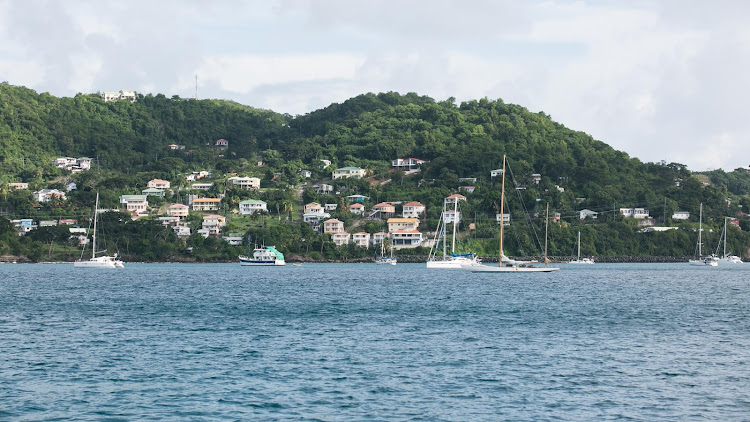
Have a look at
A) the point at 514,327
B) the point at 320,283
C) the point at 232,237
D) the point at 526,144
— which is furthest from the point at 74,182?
the point at 514,327

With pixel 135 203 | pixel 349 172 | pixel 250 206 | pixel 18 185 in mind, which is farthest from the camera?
pixel 349 172

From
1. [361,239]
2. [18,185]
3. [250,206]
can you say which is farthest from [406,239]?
[18,185]

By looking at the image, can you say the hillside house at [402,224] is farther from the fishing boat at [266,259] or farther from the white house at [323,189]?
the white house at [323,189]

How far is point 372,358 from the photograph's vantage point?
29.9 meters

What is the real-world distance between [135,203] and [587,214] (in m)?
84.4

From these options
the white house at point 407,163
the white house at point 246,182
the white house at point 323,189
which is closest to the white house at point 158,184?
the white house at point 246,182

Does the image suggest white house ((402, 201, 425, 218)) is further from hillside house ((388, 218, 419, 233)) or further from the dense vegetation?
hillside house ((388, 218, 419, 233))

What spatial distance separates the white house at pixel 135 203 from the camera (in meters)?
149

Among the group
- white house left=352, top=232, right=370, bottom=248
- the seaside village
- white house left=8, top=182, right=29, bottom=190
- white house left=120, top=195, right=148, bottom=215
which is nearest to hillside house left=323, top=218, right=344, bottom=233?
the seaside village

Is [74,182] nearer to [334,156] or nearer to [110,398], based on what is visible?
[334,156]

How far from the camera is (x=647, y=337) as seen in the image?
3562 centimetres

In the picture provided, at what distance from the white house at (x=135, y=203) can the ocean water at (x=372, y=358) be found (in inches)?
3797

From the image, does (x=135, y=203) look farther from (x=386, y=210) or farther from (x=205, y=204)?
(x=386, y=210)

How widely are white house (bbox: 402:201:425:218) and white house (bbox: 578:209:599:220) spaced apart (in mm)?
29685
